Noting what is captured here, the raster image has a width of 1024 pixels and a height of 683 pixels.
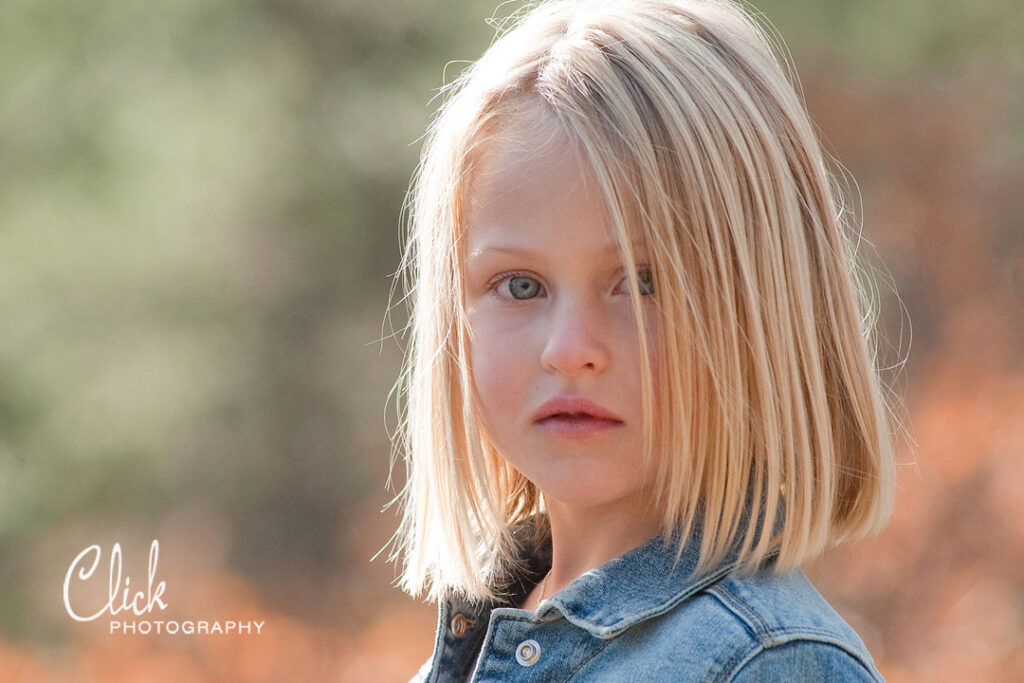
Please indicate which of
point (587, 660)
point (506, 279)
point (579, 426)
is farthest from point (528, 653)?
point (506, 279)

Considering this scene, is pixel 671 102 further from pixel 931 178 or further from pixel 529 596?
pixel 931 178

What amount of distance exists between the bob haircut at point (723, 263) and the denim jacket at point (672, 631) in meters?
0.03

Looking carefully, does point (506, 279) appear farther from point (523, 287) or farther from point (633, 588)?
point (633, 588)

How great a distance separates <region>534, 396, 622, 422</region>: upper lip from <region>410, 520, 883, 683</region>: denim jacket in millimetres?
106

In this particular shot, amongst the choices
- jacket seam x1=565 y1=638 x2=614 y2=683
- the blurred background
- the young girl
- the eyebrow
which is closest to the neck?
the young girl

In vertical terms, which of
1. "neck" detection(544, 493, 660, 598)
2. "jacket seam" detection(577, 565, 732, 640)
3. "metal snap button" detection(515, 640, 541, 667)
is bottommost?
"metal snap button" detection(515, 640, 541, 667)

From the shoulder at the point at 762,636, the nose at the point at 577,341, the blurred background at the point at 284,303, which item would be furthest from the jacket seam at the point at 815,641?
the blurred background at the point at 284,303

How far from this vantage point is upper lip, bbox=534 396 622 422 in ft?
2.72

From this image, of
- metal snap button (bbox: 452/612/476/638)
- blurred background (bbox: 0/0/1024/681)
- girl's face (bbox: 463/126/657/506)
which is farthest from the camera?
blurred background (bbox: 0/0/1024/681)

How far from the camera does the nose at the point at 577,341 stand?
809 mm

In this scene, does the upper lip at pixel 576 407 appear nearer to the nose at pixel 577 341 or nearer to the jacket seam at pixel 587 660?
the nose at pixel 577 341

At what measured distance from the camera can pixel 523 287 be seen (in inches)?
34.3

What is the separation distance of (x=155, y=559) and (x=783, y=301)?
2.68 metres

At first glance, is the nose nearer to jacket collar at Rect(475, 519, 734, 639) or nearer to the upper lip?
the upper lip
